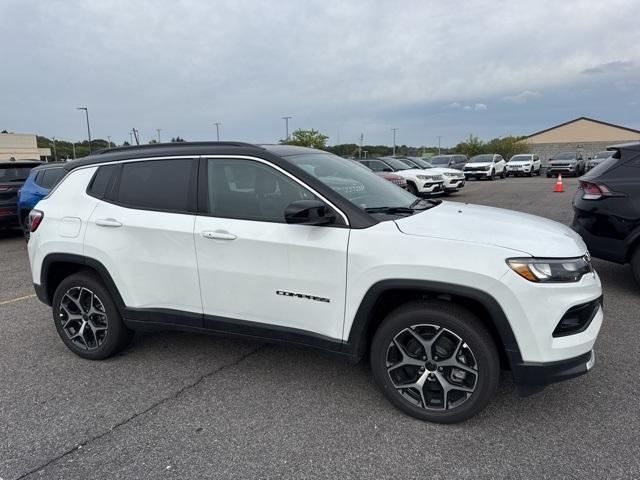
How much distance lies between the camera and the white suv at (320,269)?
2648 mm

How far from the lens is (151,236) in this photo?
347cm

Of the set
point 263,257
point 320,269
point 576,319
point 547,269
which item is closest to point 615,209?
point 576,319

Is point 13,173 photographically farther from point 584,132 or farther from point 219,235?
point 584,132

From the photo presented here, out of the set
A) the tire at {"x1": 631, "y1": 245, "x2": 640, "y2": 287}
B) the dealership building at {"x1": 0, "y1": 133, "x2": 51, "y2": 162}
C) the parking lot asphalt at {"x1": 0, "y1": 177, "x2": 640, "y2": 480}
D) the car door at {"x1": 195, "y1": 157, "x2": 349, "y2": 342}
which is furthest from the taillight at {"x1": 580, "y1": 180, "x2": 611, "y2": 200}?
the dealership building at {"x1": 0, "y1": 133, "x2": 51, "y2": 162}

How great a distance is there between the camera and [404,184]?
1456 centimetres

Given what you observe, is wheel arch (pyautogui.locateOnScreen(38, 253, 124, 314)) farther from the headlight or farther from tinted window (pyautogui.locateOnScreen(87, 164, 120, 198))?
the headlight

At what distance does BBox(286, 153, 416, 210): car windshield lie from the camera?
3273 millimetres

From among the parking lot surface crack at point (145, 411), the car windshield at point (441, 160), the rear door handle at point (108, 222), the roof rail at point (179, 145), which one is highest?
the roof rail at point (179, 145)

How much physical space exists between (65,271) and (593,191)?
563 centimetres

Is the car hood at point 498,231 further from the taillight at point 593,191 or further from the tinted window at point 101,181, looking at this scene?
the tinted window at point 101,181

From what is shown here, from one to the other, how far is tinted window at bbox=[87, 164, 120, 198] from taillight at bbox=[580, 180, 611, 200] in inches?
199

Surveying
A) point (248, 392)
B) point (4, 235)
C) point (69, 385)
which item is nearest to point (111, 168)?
point (69, 385)

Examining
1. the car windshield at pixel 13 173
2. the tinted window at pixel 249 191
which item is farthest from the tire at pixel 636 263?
the car windshield at pixel 13 173

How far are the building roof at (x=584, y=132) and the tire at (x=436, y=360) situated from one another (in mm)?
67491
